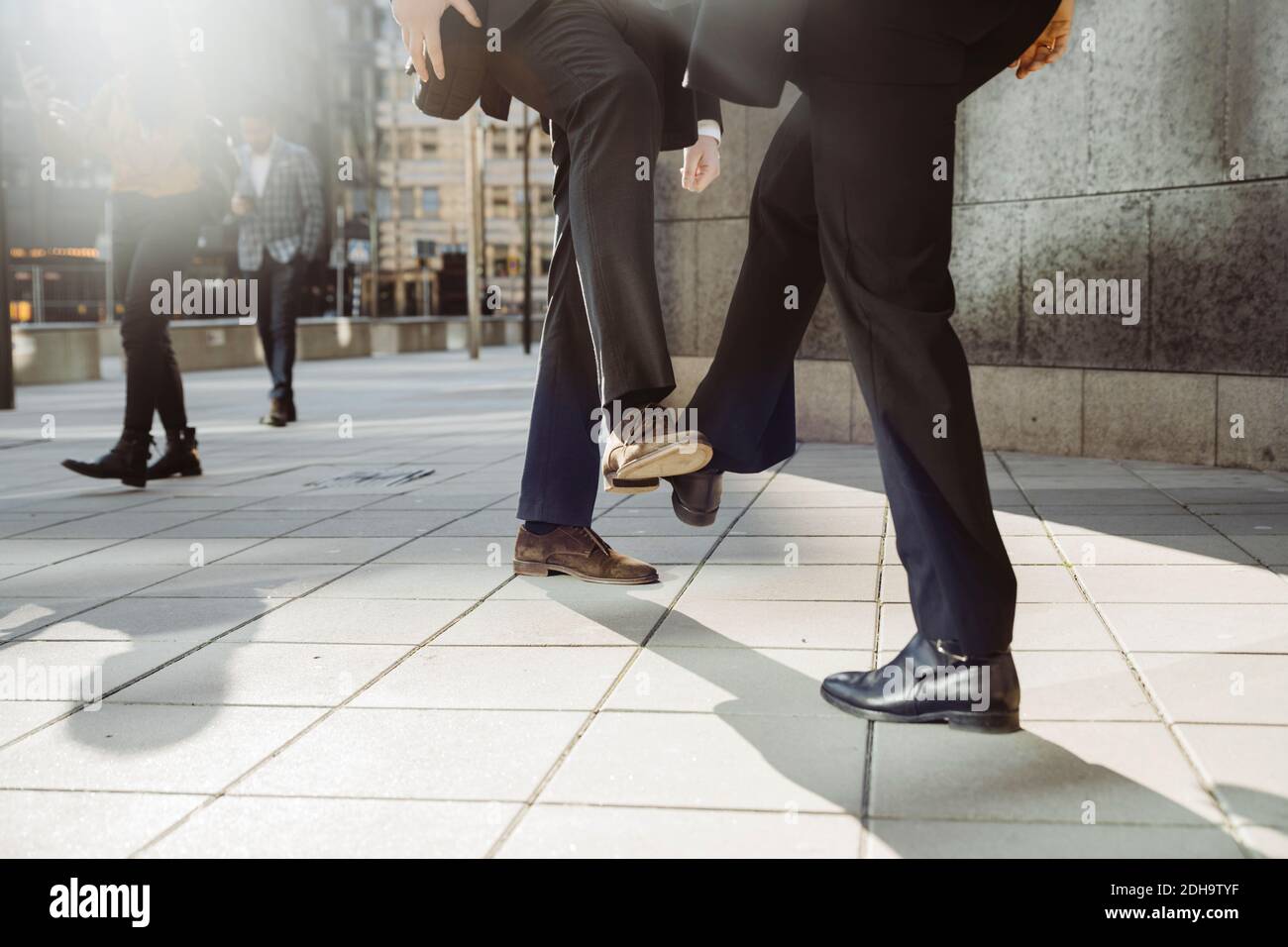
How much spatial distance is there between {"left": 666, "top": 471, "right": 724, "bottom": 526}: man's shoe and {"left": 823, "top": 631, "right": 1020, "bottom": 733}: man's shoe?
0.61 metres

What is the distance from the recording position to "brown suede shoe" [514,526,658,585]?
3.87 metres

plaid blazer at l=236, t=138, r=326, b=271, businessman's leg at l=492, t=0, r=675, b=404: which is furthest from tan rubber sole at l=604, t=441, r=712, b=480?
plaid blazer at l=236, t=138, r=326, b=271

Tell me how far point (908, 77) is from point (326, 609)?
2.09m

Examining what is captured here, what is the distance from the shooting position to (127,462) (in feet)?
20.6

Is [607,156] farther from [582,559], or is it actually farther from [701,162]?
[582,559]

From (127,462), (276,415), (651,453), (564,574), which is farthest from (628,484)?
(276,415)

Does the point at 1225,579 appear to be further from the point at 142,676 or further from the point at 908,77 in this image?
the point at 142,676

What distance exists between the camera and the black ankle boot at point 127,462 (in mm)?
6242

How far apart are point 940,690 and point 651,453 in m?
0.77

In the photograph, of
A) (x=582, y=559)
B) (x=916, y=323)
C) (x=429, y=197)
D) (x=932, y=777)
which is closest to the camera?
(x=932, y=777)

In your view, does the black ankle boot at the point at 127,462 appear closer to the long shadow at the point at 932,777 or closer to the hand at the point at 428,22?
the hand at the point at 428,22

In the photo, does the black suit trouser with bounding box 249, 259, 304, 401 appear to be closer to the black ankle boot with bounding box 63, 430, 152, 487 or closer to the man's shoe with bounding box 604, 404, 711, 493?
the black ankle boot with bounding box 63, 430, 152, 487
